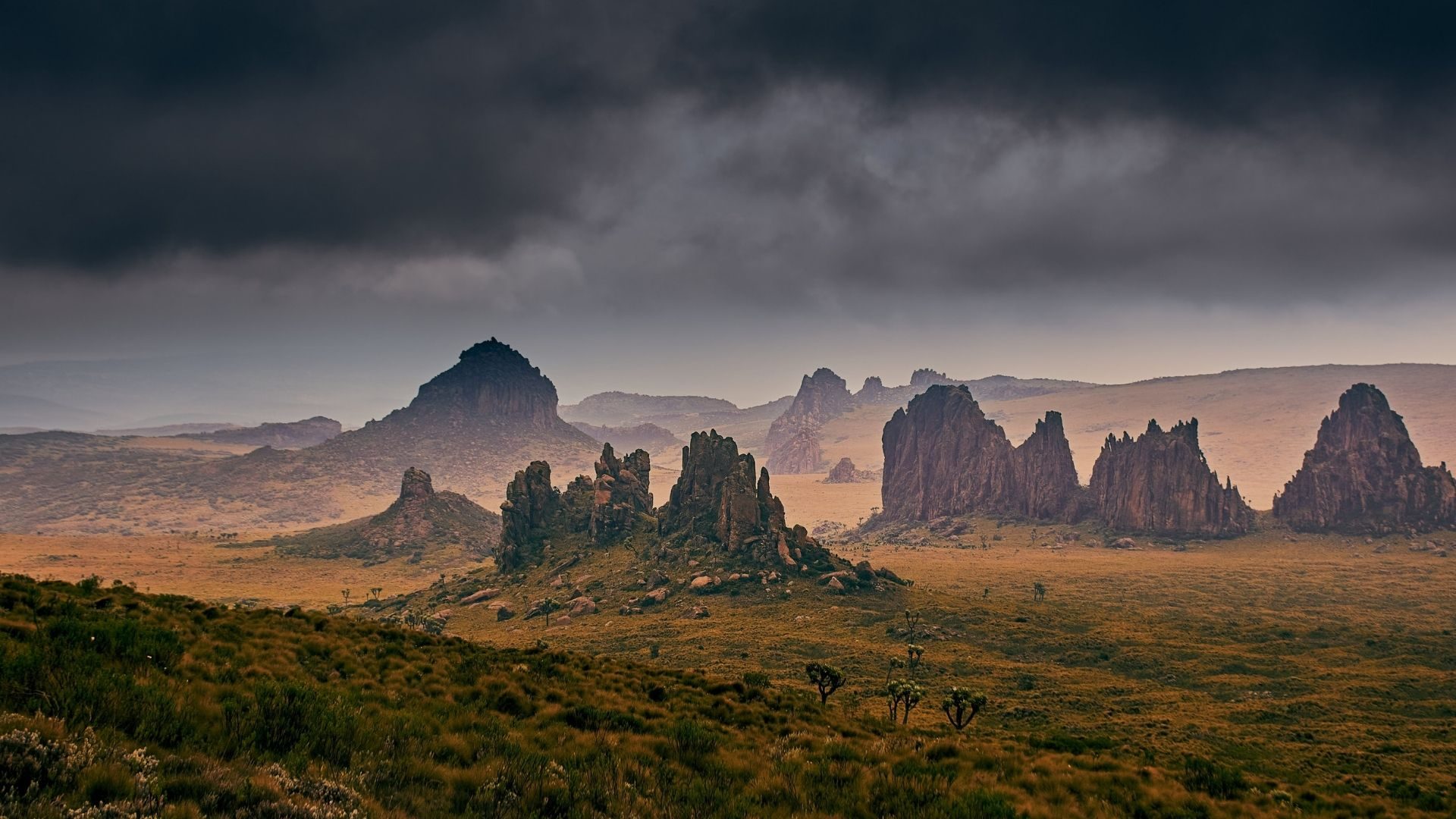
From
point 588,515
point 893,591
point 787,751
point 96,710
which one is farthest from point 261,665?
point 588,515

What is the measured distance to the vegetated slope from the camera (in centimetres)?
942

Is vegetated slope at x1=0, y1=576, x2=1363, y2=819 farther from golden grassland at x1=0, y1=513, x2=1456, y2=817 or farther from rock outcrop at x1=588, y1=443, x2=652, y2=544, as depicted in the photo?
rock outcrop at x1=588, y1=443, x2=652, y2=544

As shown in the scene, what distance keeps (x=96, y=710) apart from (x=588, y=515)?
171m

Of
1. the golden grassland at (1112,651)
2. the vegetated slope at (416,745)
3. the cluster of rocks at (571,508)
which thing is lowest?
the golden grassland at (1112,651)

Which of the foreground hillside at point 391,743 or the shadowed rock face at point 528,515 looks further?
the shadowed rock face at point 528,515

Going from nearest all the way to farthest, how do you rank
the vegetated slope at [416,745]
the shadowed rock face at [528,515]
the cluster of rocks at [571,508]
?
the vegetated slope at [416,745] < the shadowed rock face at [528,515] < the cluster of rocks at [571,508]

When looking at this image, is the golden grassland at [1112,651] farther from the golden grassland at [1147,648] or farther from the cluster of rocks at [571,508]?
the cluster of rocks at [571,508]

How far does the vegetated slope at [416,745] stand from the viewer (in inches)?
371

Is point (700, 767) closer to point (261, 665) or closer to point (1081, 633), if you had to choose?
point (261, 665)

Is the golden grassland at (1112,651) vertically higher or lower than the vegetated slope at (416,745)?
lower

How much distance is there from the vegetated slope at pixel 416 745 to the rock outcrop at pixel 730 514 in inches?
4777

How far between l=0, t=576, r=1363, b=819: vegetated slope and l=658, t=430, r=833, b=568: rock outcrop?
121323mm

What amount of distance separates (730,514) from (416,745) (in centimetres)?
13799

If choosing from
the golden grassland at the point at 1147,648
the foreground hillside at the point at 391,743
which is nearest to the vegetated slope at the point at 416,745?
the foreground hillside at the point at 391,743
